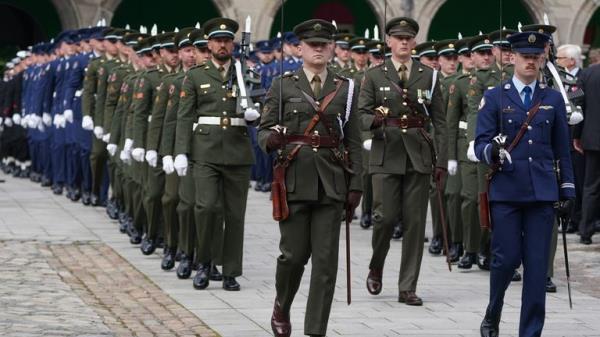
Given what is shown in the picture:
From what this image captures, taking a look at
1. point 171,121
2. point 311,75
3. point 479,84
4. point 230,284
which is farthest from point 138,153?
point 311,75

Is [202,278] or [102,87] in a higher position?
[102,87]

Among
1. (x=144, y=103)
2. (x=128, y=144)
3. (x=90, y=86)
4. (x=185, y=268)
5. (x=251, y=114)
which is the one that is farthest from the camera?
(x=90, y=86)

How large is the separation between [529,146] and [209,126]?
3295 mm

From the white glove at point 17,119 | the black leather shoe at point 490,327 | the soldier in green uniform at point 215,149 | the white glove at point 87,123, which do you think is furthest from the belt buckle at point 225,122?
the white glove at point 17,119

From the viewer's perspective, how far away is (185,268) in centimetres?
1248

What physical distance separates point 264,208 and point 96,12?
14447mm

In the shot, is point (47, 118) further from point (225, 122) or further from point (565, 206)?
point (565, 206)

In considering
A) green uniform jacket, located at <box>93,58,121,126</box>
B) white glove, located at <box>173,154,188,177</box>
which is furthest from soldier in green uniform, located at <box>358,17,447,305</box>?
green uniform jacket, located at <box>93,58,121,126</box>

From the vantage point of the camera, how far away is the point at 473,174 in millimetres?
13406

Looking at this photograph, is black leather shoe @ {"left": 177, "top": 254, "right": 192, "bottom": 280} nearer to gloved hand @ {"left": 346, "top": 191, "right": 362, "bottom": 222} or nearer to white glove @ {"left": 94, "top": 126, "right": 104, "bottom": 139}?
gloved hand @ {"left": 346, "top": 191, "right": 362, "bottom": 222}

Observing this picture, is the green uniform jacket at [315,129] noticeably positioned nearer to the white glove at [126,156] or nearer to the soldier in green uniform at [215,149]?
the soldier in green uniform at [215,149]

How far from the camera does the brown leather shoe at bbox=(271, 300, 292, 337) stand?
366 inches

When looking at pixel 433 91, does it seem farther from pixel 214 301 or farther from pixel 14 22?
pixel 14 22

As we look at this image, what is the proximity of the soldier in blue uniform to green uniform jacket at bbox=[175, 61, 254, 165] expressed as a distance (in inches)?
113
